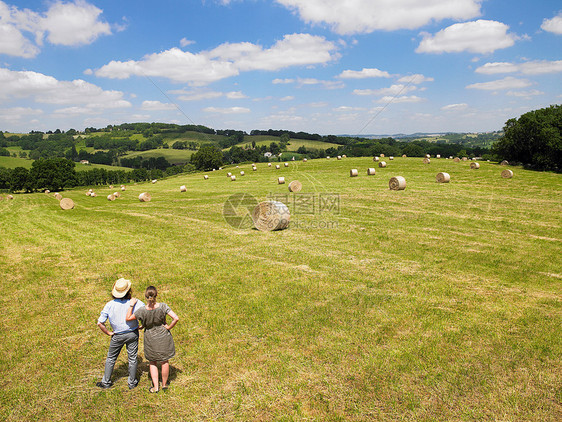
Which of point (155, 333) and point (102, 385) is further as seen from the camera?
point (102, 385)

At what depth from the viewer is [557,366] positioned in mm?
6750

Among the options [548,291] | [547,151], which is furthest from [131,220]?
[547,151]

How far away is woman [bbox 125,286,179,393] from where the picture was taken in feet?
20.8

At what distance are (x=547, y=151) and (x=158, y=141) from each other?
191717 millimetres

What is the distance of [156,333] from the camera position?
6.46 meters

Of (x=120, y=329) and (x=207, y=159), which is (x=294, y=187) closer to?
(x=120, y=329)

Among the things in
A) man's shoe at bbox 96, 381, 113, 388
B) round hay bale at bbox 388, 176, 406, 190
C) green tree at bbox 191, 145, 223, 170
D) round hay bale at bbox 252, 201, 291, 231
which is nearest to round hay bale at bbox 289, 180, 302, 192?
round hay bale at bbox 388, 176, 406, 190

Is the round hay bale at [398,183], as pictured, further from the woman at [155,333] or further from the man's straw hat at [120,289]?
the man's straw hat at [120,289]

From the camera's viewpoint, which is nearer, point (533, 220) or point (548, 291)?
point (548, 291)

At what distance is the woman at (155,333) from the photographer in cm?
635

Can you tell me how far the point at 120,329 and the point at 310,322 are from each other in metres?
4.72

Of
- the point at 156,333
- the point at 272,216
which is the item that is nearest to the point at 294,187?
the point at 272,216

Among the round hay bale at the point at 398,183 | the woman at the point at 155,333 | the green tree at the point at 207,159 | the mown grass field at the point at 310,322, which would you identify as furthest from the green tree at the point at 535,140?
the green tree at the point at 207,159

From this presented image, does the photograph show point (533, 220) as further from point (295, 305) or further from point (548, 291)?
point (295, 305)
